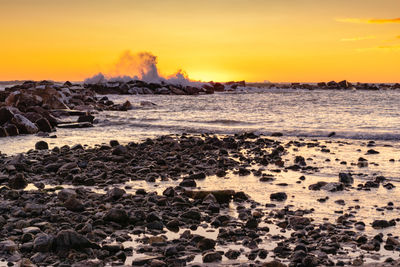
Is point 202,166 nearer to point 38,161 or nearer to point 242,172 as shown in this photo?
point 242,172

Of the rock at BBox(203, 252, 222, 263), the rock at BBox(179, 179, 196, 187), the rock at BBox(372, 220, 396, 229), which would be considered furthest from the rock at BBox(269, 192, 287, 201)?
the rock at BBox(203, 252, 222, 263)

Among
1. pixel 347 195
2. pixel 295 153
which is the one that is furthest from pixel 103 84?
pixel 347 195

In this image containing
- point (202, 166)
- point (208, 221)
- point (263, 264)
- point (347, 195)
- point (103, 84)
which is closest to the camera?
point (263, 264)

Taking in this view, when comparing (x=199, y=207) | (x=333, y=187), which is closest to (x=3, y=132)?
(x=199, y=207)

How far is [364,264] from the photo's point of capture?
14.7 ft

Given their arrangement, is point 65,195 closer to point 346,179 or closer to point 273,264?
point 273,264

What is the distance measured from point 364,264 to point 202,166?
5.92 meters

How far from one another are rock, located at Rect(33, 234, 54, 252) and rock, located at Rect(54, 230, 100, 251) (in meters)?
0.06

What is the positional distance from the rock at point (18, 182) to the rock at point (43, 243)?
3.45 m

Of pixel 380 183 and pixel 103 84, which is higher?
pixel 103 84

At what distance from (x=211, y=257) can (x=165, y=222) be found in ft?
4.73

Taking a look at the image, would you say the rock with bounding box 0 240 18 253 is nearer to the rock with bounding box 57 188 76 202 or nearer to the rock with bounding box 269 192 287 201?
the rock with bounding box 57 188 76 202

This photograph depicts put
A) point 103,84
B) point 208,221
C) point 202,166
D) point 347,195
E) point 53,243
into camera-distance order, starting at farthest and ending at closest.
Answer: point 103,84 → point 202,166 → point 347,195 → point 208,221 → point 53,243

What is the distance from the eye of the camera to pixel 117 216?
5.87 meters
